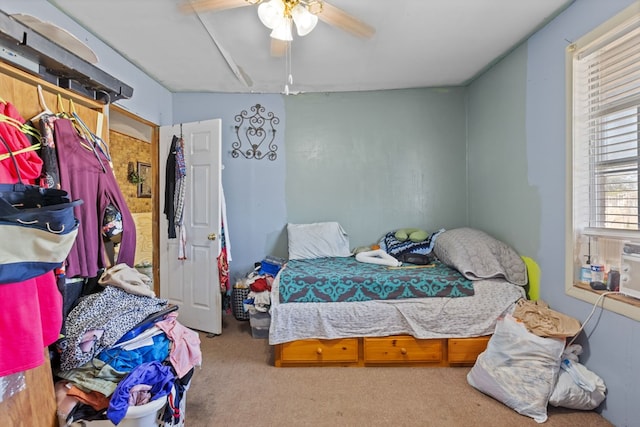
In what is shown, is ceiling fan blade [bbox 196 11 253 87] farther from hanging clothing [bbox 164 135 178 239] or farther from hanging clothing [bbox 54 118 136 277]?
hanging clothing [bbox 54 118 136 277]

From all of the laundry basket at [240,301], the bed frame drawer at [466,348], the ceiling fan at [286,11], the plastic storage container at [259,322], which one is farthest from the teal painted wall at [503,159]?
the laundry basket at [240,301]

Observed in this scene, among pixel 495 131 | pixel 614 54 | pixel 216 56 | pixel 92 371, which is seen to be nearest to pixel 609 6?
pixel 614 54

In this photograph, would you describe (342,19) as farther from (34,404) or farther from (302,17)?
(34,404)

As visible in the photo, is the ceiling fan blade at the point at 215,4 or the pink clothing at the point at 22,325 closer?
the pink clothing at the point at 22,325

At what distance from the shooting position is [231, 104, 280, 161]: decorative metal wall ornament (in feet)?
11.4

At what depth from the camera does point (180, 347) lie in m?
1.51

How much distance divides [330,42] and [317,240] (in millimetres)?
1826

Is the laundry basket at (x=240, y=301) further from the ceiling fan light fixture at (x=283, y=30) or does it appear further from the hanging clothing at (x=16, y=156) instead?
the ceiling fan light fixture at (x=283, y=30)

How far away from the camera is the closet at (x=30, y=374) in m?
1.14

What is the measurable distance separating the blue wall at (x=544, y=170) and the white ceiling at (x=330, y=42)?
198 millimetres

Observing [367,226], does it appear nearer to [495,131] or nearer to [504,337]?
[495,131]

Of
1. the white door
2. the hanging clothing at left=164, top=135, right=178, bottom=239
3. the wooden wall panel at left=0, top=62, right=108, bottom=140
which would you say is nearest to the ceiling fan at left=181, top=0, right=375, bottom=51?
the wooden wall panel at left=0, top=62, right=108, bottom=140

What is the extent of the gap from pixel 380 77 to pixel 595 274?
2341 millimetres

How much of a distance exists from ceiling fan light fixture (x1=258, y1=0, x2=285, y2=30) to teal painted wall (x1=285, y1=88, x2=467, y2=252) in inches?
68.2
